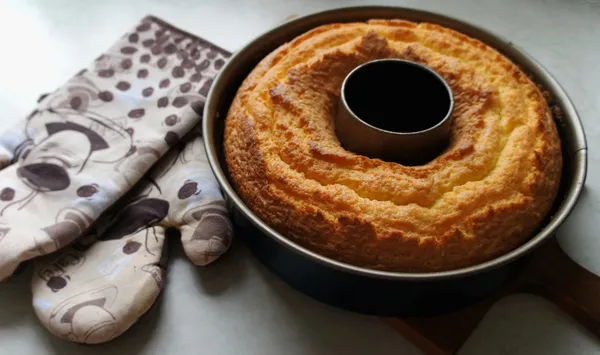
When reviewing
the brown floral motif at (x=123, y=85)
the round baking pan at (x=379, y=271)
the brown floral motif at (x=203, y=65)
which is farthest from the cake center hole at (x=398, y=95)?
the brown floral motif at (x=123, y=85)

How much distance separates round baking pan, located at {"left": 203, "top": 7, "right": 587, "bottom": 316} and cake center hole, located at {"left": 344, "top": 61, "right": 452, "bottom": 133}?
24cm

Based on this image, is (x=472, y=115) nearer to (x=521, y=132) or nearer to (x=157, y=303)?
(x=521, y=132)

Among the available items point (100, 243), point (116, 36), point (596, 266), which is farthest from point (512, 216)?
point (116, 36)

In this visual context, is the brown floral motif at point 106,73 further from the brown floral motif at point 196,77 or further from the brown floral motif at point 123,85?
the brown floral motif at point 196,77

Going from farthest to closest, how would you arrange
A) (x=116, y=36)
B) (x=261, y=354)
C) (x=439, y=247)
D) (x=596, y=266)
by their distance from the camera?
(x=116, y=36) < (x=596, y=266) < (x=261, y=354) < (x=439, y=247)

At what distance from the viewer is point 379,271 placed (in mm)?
806

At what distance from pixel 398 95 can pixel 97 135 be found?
2.09 feet

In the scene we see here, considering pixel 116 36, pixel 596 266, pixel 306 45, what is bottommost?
pixel 596 266

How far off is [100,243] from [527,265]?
0.78 metres

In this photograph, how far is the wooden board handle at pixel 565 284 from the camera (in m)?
0.99

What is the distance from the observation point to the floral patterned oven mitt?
96cm

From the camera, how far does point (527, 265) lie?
1.00m

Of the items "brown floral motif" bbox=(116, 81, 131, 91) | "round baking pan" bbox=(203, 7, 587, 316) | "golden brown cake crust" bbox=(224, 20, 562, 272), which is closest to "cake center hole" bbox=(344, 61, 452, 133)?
"golden brown cake crust" bbox=(224, 20, 562, 272)

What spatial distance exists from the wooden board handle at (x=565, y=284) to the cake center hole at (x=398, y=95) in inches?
12.9
